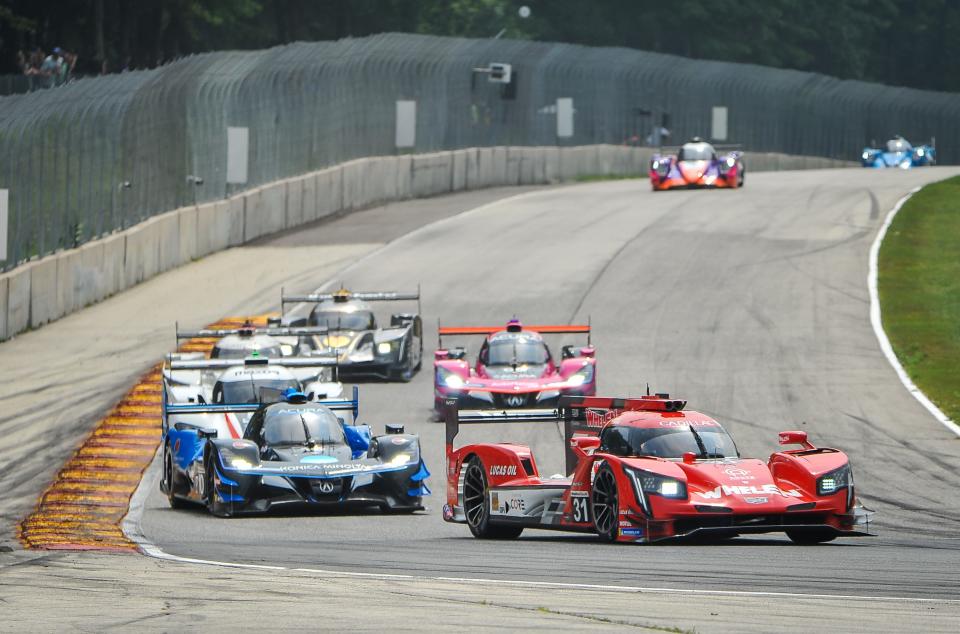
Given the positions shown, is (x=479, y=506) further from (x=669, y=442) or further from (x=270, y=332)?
(x=270, y=332)

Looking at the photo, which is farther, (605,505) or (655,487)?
(605,505)

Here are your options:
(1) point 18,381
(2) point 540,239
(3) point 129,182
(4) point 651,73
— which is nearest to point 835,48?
(4) point 651,73

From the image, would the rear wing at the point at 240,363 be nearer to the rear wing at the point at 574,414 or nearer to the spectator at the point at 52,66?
the rear wing at the point at 574,414

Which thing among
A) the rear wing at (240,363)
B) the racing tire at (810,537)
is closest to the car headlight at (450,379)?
the rear wing at (240,363)

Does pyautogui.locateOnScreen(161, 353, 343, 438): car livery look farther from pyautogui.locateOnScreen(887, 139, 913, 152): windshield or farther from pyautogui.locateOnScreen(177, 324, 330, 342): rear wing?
pyautogui.locateOnScreen(887, 139, 913, 152): windshield

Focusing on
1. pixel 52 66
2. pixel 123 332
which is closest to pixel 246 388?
pixel 123 332

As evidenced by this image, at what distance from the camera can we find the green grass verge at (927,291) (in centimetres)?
2716

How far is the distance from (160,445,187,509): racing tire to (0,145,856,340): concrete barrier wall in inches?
517

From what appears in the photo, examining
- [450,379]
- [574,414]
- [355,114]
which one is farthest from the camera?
[355,114]

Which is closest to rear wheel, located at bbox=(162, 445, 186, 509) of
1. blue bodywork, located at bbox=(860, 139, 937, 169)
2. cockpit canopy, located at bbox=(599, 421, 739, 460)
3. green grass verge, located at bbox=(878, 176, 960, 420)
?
cockpit canopy, located at bbox=(599, 421, 739, 460)

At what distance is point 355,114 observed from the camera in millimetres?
51625

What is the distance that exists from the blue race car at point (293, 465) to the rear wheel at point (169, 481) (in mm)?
11

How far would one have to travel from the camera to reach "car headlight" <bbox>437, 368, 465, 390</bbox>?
2539 cm

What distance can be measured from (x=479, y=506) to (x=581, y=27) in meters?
77.3
